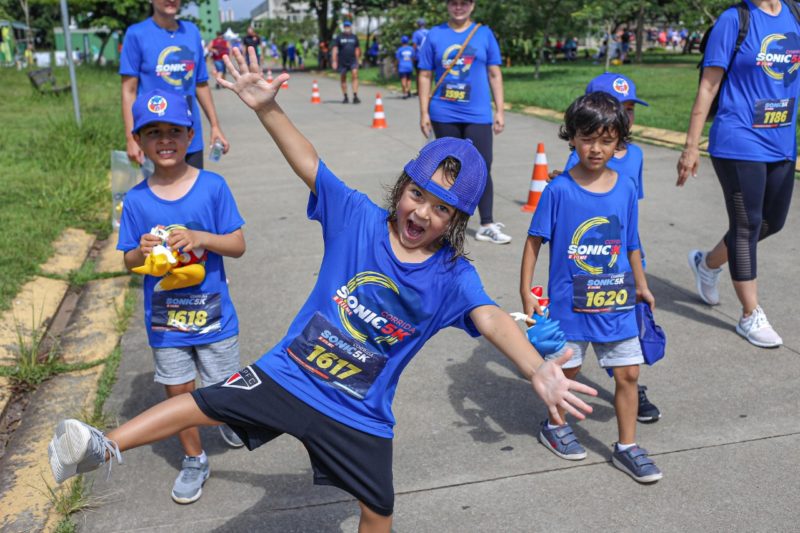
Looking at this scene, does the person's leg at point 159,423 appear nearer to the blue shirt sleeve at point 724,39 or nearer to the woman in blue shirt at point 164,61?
the woman in blue shirt at point 164,61

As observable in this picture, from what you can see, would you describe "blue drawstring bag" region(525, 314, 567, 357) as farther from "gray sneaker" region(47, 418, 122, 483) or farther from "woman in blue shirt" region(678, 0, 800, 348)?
"woman in blue shirt" region(678, 0, 800, 348)

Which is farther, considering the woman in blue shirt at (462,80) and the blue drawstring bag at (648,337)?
the woman in blue shirt at (462,80)

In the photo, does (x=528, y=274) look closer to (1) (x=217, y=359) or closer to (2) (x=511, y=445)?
(2) (x=511, y=445)

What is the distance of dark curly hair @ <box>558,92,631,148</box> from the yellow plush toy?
171cm

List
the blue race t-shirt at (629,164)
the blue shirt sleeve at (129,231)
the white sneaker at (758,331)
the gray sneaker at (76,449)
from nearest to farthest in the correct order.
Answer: the gray sneaker at (76,449) < the blue shirt sleeve at (129,231) < the blue race t-shirt at (629,164) < the white sneaker at (758,331)

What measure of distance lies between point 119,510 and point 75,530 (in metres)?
0.20

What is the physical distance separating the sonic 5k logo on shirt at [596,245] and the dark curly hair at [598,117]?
374 millimetres

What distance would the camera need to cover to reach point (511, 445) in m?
3.99

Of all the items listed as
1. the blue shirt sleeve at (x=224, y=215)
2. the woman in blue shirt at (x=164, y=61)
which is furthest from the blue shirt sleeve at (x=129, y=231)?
the woman in blue shirt at (x=164, y=61)

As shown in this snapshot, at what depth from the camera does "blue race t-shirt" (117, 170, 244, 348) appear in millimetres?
3475

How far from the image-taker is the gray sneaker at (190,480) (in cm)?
348

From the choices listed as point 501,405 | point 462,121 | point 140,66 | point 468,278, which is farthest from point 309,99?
point 468,278

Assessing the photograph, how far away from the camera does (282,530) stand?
3266mm

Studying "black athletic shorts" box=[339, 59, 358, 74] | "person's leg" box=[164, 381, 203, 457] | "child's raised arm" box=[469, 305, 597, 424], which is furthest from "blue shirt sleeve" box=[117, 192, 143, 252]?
"black athletic shorts" box=[339, 59, 358, 74]
